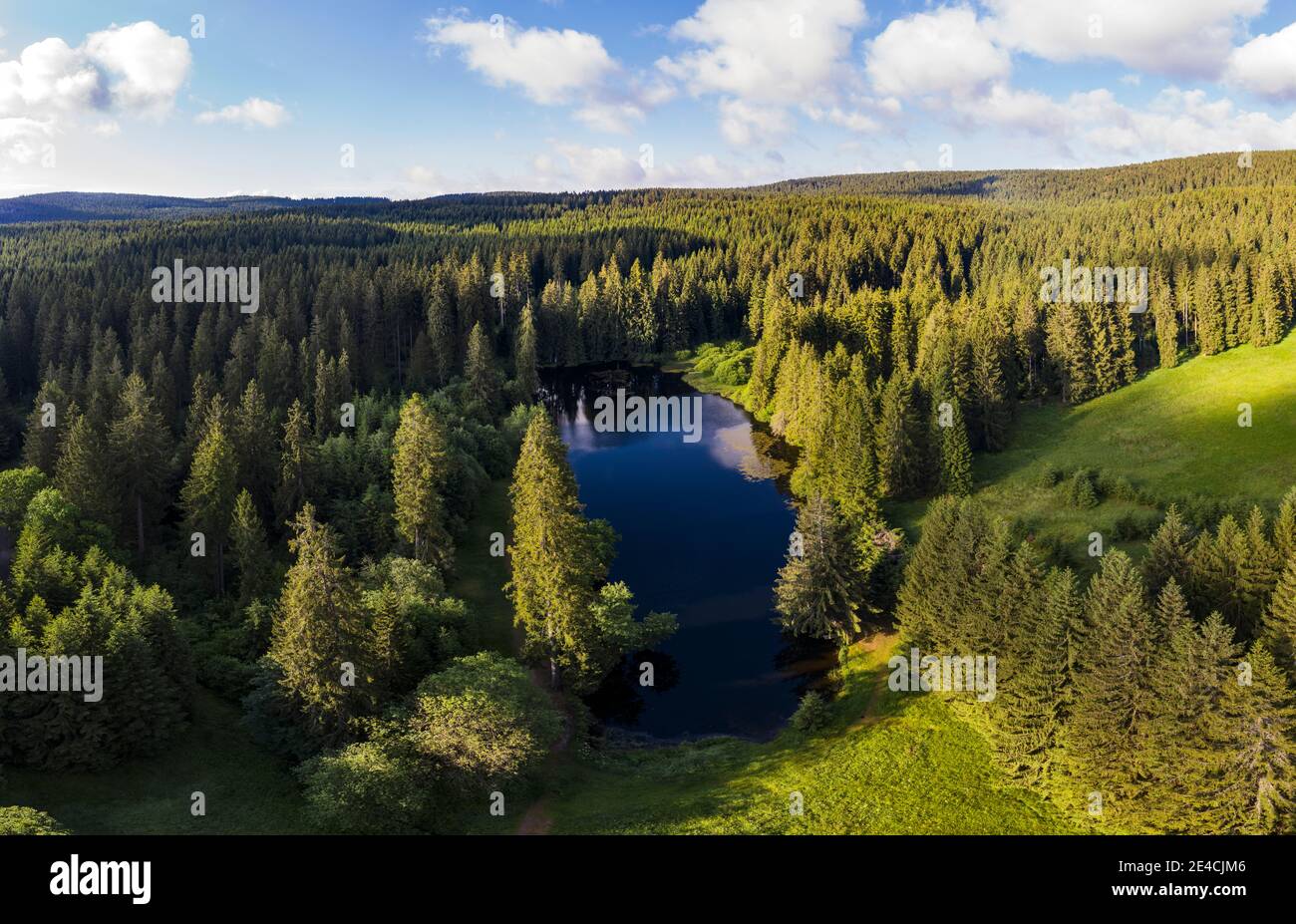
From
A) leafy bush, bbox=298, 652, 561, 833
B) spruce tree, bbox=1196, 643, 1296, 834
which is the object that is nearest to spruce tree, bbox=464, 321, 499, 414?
leafy bush, bbox=298, 652, 561, 833

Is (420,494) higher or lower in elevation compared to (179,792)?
higher

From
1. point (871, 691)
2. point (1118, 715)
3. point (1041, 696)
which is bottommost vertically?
point (871, 691)

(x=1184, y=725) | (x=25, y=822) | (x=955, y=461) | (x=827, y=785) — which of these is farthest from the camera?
(x=955, y=461)

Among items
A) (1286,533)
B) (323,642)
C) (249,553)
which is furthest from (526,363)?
(1286,533)

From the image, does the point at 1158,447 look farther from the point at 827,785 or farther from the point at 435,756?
the point at 435,756

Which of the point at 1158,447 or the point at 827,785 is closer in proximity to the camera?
the point at 827,785

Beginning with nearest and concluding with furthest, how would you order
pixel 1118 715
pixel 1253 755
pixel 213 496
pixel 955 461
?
1. pixel 1253 755
2. pixel 1118 715
3. pixel 213 496
4. pixel 955 461

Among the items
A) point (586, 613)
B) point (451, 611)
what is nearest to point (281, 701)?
point (451, 611)
